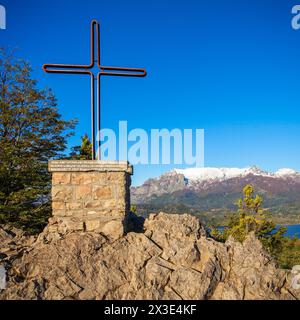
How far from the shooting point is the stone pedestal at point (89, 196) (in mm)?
6277

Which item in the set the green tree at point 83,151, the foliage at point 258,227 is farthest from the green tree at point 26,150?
the foliage at point 258,227

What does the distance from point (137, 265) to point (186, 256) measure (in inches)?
39.3

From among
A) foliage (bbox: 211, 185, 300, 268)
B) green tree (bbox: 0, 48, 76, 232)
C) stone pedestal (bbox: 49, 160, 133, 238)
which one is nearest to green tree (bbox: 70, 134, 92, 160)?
green tree (bbox: 0, 48, 76, 232)

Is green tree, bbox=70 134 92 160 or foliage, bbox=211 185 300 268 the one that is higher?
green tree, bbox=70 134 92 160

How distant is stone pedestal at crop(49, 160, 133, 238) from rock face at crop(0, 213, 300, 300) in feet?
0.89

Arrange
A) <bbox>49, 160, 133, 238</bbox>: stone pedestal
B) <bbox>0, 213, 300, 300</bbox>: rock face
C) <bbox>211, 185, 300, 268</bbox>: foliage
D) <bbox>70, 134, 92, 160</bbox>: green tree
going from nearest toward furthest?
<bbox>0, 213, 300, 300</bbox>: rock face, <bbox>49, 160, 133, 238</bbox>: stone pedestal, <bbox>70, 134, 92, 160</bbox>: green tree, <bbox>211, 185, 300, 268</bbox>: foliage

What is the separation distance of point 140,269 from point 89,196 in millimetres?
1957

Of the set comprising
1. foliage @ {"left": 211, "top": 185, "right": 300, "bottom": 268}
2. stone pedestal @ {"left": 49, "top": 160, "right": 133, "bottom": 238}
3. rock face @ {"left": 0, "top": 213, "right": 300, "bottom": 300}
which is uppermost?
stone pedestal @ {"left": 49, "top": 160, "right": 133, "bottom": 238}

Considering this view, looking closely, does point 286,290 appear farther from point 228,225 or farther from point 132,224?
point 228,225

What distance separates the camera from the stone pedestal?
6277mm

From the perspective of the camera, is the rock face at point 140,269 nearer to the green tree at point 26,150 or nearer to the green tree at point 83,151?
the green tree at point 26,150

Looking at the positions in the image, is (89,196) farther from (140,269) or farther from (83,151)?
(83,151)

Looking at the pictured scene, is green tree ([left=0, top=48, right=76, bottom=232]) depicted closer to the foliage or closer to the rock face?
the rock face

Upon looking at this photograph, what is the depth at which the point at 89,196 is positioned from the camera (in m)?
6.41
